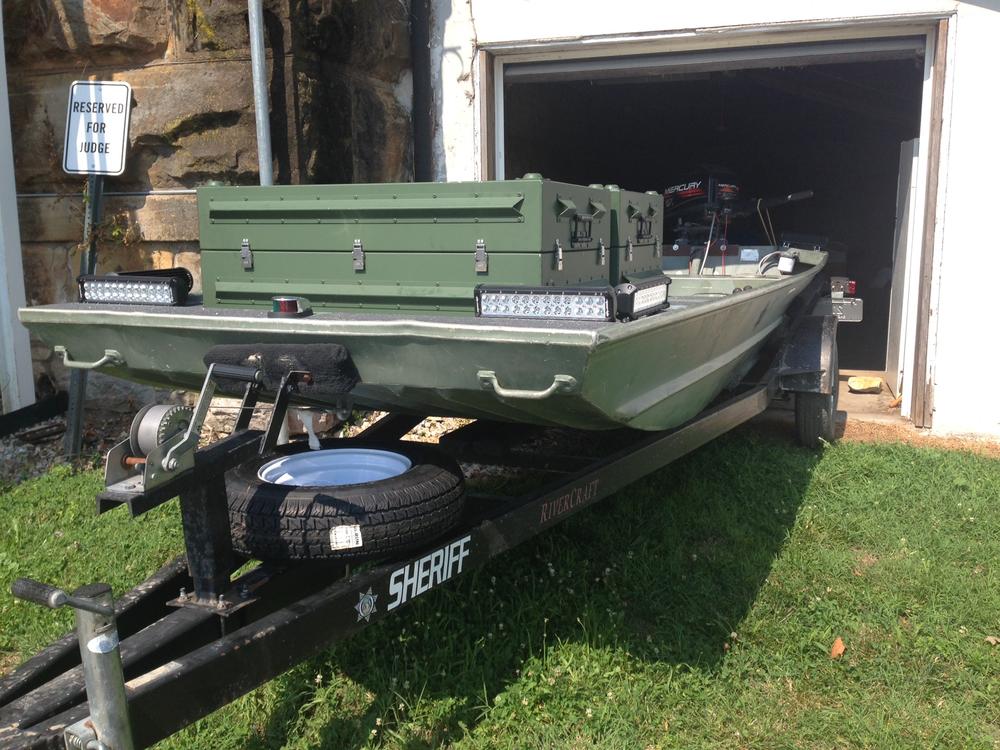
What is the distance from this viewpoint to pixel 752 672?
10.2 feet

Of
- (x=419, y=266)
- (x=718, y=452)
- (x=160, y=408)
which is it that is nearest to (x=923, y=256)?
(x=718, y=452)

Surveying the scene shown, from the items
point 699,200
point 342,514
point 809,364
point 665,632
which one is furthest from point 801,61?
point 342,514

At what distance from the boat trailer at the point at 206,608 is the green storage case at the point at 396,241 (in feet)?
2.40

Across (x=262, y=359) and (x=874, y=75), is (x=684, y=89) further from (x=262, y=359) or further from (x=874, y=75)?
(x=262, y=359)

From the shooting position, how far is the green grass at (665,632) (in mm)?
2842

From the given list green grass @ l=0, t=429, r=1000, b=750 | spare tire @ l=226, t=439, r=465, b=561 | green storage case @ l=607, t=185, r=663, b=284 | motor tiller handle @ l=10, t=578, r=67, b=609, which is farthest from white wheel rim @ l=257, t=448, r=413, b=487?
green storage case @ l=607, t=185, r=663, b=284

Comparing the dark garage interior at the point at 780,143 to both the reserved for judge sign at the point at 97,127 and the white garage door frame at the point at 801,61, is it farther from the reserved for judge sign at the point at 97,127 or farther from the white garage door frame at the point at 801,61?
the reserved for judge sign at the point at 97,127

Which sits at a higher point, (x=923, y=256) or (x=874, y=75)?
(x=874, y=75)

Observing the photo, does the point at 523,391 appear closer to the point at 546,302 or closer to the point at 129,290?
the point at 546,302

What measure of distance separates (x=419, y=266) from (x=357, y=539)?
1.11 meters

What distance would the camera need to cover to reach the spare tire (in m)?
2.45

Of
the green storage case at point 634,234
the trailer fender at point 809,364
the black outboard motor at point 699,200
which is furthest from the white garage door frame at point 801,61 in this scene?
the green storage case at point 634,234

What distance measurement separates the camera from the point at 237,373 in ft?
8.34

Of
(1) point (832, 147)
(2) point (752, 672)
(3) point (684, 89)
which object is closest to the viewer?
(2) point (752, 672)
